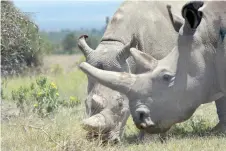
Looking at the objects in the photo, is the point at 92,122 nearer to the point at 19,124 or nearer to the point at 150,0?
the point at 19,124

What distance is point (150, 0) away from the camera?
10.0m

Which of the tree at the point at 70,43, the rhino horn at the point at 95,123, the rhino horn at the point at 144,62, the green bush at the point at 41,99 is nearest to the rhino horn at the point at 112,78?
the rhino horn at the point at 144,62

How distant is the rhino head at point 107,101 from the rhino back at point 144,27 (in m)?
0.22

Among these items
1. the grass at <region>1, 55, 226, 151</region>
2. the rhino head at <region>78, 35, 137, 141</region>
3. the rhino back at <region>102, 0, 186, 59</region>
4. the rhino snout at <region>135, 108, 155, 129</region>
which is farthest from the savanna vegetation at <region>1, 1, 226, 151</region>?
the rhino back at <region>102, 0, 186, 59</region>

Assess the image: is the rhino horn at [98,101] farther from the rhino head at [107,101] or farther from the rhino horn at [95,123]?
the rhino horn at [95,123]

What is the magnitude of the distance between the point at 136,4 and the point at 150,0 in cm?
33

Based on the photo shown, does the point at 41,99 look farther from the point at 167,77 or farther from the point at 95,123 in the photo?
the point at 167,77

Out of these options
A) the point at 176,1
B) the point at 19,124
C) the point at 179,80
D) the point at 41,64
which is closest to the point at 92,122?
the point at 19,124

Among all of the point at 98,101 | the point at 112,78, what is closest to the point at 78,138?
the point at 98,101

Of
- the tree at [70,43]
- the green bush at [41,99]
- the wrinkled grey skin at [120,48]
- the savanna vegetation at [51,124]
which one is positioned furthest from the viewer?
the tree at [70,43]

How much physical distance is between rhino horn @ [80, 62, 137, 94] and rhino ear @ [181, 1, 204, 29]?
792mm

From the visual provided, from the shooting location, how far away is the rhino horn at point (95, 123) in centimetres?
853

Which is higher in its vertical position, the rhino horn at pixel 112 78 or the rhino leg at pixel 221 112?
the rhino horn at pixel 112 78

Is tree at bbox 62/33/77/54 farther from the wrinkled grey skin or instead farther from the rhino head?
the rhino head
